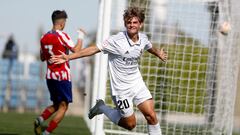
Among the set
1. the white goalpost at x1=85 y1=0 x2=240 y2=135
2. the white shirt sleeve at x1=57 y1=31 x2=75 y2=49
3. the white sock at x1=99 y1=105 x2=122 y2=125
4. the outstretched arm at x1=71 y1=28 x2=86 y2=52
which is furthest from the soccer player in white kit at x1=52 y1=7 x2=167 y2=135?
the white goalpost at x1=85 y1=0 x2=240 y2=135

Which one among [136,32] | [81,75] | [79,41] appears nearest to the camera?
[136,32]

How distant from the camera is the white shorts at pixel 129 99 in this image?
10117 mm

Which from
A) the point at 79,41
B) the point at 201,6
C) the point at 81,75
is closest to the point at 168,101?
the point at 201,6

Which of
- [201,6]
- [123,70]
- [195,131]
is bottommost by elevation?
[195,131]

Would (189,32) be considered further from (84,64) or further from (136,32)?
(84,64)

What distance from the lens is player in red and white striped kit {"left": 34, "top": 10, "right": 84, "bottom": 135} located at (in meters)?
11.6

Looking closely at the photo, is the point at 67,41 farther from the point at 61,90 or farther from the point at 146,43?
the point at 146,43

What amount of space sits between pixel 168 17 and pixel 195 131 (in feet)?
6.62

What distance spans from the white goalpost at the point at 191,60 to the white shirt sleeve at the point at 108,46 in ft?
10.0

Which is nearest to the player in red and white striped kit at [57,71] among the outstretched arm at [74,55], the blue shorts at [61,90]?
the blue shorts at [61,90]

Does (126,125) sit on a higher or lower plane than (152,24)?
lower

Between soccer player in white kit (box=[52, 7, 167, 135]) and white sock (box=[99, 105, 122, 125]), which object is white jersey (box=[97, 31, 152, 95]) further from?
white sock (box=[99, 105, 122, 125])

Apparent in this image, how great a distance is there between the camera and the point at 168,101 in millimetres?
13828

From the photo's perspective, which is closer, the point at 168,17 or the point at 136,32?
the point at 136,32
